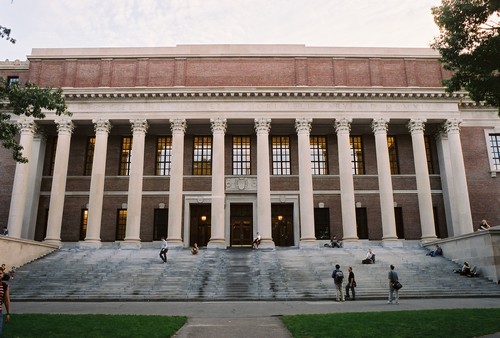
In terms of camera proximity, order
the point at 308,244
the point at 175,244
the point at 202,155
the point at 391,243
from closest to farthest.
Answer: the point at 308,244 → the point at 175,244 → the point at 391,243 → the point at 202,155

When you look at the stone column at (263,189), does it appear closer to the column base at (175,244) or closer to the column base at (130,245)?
the column base at (175,244)

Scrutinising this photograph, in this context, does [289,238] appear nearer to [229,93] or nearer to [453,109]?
[229,93]

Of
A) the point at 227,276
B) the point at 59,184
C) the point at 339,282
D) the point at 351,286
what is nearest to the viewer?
the point at 339,282

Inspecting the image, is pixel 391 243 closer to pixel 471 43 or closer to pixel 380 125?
pixel 380 125

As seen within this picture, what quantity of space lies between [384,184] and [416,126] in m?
5.56

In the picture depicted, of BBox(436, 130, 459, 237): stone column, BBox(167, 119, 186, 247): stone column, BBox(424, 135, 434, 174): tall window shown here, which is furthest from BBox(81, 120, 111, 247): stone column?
BBox(436, 130, 459, 237): stone column

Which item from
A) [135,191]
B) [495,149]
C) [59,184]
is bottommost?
[135,191]

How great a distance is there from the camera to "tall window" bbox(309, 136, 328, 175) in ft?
115

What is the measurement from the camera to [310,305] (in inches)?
663

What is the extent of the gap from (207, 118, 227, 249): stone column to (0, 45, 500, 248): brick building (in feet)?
0.33

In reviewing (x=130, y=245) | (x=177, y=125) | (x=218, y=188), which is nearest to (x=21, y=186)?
(x=130, y=245)

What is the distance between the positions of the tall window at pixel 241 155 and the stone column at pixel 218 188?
3.90 meters

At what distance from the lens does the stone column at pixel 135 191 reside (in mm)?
29516

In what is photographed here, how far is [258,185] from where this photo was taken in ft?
100
